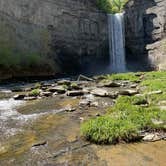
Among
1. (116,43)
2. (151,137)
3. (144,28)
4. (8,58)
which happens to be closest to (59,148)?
(151,137)

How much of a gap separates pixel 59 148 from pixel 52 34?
145ft

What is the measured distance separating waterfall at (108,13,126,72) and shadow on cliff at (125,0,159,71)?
4.33 feet

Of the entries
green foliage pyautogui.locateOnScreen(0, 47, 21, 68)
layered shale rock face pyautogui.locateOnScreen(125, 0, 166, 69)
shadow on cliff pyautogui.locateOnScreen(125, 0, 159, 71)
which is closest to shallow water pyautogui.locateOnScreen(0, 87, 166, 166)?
green foliage pyautogui.locateOnScreen(0, 47, 21, 68)

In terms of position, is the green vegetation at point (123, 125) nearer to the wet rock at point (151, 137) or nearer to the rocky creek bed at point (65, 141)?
the rocky creek bed at point (65, 141)

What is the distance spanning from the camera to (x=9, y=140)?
9812mm

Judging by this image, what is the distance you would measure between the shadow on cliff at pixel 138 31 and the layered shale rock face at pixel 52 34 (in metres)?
4.10

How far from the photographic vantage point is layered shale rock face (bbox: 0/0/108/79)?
45125 millimetres

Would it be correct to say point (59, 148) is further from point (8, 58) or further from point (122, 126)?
point (8, 58)

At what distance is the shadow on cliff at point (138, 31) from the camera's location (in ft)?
→ 170

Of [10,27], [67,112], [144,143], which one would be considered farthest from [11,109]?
[10,27]

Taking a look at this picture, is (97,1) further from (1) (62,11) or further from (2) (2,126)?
(2) (2,126)

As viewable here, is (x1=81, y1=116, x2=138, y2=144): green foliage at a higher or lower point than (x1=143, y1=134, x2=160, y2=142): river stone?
higher

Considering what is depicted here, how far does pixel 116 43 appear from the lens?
53.2m

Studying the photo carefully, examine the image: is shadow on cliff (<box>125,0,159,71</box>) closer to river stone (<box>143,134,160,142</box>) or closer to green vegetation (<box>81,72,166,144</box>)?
green vegetation (<box>81,72,166,144</box>)
